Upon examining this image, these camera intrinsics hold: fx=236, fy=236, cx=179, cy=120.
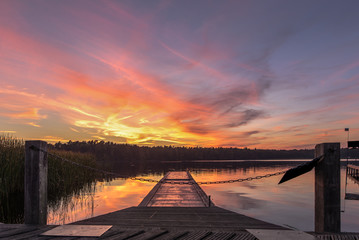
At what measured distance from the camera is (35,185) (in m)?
5.20

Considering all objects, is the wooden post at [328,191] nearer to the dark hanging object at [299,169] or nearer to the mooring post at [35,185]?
the dark hanging object at [299,169]

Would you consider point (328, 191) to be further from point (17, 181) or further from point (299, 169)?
point (17, 181)

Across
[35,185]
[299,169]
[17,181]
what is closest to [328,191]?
[299,169]

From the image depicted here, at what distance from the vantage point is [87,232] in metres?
4.40

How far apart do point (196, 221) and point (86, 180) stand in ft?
67.4

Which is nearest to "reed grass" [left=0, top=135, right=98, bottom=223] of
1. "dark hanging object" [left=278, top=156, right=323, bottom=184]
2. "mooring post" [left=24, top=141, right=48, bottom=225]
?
"mooring post" [left=24, top=141, right=48, bottom=225]

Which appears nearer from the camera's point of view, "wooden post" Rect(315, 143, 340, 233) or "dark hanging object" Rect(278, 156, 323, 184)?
"wooden post" Rect(315, 143, 340, 233)

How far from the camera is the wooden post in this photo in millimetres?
4520

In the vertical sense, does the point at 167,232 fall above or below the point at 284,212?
above

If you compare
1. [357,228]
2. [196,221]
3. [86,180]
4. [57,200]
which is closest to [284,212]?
[357,228]

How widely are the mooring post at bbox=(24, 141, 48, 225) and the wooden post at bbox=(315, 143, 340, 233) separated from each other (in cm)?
582

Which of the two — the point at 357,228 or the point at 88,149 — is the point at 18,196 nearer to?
the point at 357,228

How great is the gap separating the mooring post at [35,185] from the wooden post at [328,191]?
582 cm

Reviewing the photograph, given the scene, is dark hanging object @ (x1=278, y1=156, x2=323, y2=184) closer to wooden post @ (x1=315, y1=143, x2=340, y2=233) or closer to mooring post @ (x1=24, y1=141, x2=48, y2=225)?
wooden post @ (x1=315, y1=143, x2=340, y2=233)
